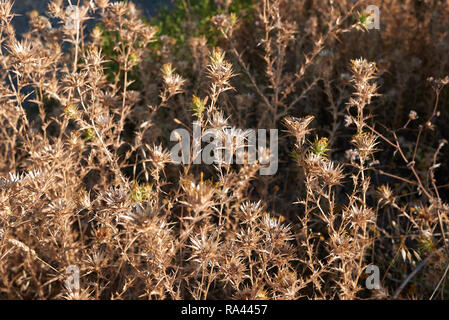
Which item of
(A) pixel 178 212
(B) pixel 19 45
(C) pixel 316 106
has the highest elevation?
(B) pixel 19 45

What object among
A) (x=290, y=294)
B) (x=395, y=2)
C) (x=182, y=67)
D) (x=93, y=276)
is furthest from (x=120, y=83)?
(x=290, y=294)

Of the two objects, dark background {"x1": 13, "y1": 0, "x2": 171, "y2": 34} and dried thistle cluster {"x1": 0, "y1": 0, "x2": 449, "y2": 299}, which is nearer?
dried thistle cluster {"x1": 0, "y1": 0, "x2": 449, "y2": 299}

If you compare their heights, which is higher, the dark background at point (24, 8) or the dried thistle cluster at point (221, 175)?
the dark background at point (24, 8)

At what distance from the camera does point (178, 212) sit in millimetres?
2561

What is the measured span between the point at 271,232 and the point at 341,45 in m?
2.70

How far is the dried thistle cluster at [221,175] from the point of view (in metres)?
1.39

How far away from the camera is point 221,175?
4.37ft

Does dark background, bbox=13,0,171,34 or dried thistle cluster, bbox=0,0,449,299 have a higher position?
dark background, bbox=13,0,171,34

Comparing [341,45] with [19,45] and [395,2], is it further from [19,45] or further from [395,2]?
[19,45]

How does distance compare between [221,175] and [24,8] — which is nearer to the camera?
[221,175]

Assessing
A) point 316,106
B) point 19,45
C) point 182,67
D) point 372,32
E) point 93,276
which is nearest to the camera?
point 19,45

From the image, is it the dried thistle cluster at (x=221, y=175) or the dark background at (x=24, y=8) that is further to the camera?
the dark background at (x=24, y=8)

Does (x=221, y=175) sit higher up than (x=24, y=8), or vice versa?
(x=24, y=8)

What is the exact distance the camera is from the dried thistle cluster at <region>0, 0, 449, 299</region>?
1.39 meters
